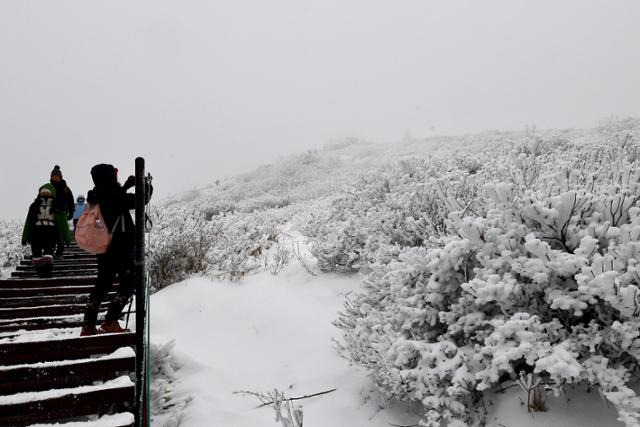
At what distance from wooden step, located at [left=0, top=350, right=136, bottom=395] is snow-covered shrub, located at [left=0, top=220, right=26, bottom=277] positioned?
23.1 ft

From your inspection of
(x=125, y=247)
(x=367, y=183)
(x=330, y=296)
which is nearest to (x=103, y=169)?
(x=125, y=247)

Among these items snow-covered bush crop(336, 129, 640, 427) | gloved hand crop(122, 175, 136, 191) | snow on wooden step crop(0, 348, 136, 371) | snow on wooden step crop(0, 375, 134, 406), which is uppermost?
gloved hand crop(122, 175, 136, 191)

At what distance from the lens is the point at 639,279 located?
7.10ft

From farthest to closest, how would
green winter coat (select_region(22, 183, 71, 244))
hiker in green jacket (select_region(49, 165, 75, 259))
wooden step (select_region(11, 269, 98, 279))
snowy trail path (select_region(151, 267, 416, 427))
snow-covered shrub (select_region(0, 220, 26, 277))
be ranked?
snow-covered shrub (select_region(0, 220, 26, 277))
hiker in green jacket (select_region(49, 165, 75, 259))
wooden step (select_region(11, 269, 98, 279))
green winter coat (select_region(22, 183, 71, 244))
snowy trail path (select_region(151, 267, 416, 427))

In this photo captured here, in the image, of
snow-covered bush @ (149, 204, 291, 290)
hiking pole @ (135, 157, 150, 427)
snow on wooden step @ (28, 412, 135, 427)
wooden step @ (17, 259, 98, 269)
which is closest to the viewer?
snow on wooden step @ (28, 412, 135, 427)

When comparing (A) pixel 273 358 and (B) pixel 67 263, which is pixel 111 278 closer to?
(A) pixel 273 358

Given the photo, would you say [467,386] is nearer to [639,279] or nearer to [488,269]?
[488,269]

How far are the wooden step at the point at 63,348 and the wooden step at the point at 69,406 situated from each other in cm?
56

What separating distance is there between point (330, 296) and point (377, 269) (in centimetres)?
201

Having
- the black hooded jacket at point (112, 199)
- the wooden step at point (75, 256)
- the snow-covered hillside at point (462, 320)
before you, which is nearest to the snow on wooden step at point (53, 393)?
the snow-covered hillside at point (462, 320)

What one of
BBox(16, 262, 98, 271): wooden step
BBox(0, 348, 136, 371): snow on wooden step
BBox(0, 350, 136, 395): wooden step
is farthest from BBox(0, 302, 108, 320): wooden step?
BBox(16, 262, 98, 271): wooden step

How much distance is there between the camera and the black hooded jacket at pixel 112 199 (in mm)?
3891

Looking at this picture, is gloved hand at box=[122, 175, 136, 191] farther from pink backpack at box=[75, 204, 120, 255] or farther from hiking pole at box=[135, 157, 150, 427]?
hiking pole at box=[135, 157, 150, 427]

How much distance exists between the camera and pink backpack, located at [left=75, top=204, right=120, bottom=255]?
378cm
